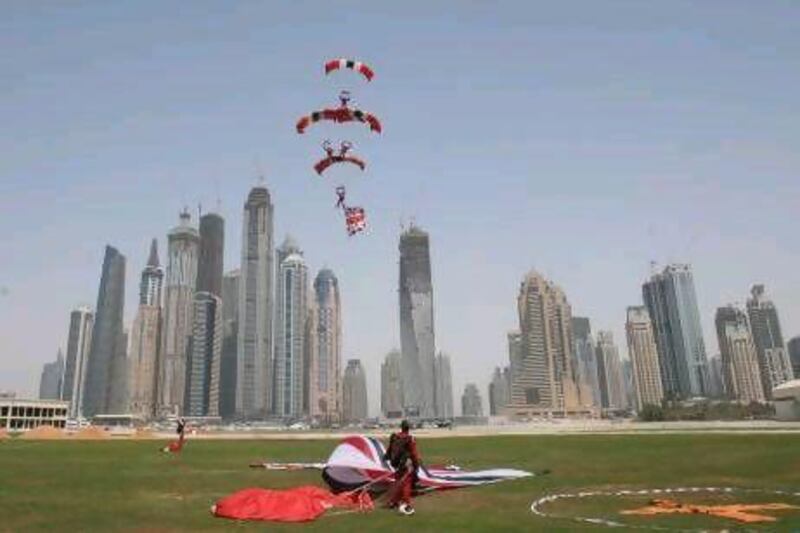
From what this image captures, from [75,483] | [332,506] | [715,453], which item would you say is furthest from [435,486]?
[715,453]

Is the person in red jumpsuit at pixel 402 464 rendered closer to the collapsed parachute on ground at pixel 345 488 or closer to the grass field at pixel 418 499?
the grass field at pixel 418 499

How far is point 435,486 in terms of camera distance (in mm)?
19906

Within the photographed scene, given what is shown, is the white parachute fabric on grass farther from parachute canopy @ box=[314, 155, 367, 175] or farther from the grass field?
parachute canopy @ box=[314, 155, 367, 175]

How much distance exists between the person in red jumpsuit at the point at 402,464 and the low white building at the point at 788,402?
89.0 m

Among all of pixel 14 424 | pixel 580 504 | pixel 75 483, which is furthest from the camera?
pixel 14 424

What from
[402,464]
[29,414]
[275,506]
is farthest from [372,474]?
[29,414]

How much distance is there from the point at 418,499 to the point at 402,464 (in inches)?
49.4

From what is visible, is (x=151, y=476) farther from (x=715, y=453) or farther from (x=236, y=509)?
(x=715, y=453)

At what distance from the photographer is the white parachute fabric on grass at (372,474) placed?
19.0 metres

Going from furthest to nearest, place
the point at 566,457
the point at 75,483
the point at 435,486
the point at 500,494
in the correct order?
the point at 566,457 → the point at 75,483 → the point at 435,486 → the point at 500,494

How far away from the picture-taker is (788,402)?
303 ft

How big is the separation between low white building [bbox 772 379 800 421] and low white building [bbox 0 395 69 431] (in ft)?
500

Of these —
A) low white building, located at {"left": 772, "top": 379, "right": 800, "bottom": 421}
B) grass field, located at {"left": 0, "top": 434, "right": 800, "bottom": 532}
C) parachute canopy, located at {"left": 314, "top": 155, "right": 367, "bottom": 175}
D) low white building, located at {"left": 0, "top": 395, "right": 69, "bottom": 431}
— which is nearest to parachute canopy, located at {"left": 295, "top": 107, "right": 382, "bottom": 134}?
parachute canopy, located at {"left": 314, "top": 155, "right": 367, "bottom": 175}

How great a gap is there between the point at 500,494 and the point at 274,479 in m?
8.41
